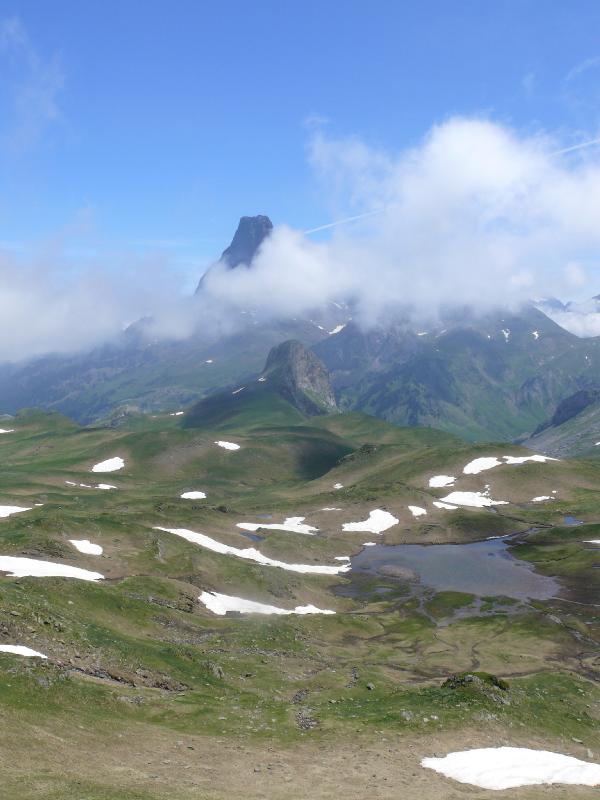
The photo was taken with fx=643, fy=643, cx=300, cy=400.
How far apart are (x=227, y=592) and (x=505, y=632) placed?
Result: 48.3 meters

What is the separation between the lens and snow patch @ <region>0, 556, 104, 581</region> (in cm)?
8425

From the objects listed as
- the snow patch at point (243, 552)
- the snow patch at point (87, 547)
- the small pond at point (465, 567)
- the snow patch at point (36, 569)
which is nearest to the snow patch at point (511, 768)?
the snow patch at point (36, 569)

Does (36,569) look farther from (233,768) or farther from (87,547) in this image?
(233,768)

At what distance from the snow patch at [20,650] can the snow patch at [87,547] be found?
65.6m

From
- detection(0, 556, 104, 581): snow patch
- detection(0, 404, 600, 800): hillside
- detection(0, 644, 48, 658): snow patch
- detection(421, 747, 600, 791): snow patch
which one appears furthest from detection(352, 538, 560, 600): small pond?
detection(0, 644, 48, 658): snow patch

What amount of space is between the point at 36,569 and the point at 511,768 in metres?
67.6

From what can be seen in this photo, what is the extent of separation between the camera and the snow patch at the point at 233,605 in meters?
99.9

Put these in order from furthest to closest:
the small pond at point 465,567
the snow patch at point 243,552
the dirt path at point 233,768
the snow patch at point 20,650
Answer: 1. the snow patch at point 243,552
2. the small pond at point 465,567
3. the snow patch at point 20,650
4. the dirt path at point 233,768

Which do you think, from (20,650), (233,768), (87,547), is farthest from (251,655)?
(87,547)

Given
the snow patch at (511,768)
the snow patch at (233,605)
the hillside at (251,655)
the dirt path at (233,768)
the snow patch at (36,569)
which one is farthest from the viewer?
the snow patch at (233,605)

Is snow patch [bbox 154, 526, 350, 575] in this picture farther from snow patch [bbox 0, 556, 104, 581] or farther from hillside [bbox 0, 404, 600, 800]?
snow patch [bbox 0, 556, 104, 581]

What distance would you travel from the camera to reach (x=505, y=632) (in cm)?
11044

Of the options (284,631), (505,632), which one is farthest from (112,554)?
(505,632)

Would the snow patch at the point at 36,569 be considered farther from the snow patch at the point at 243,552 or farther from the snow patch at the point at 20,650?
the snow patch at the point at 243,552
